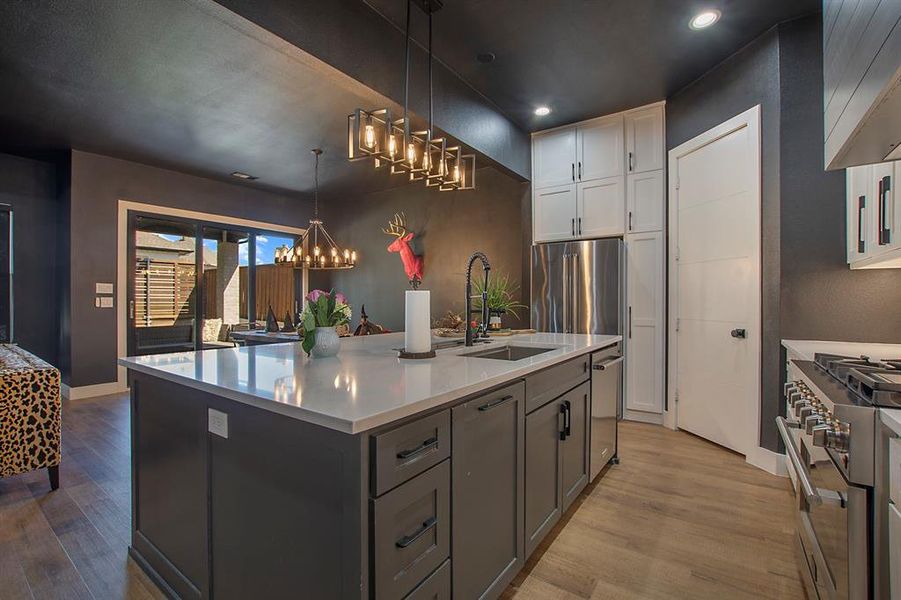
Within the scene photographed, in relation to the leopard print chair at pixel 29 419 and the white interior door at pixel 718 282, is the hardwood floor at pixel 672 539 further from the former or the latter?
the leopard print chair at pixel 29 419

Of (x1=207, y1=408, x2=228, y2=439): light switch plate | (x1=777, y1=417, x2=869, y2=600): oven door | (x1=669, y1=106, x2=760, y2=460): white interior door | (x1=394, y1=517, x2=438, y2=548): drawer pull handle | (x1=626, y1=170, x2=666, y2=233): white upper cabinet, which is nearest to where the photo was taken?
(x1=777, y1=417, x2=869, y2=600): oven door

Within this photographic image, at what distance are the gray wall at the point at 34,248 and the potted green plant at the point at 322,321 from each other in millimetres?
5119

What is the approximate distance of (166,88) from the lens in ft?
10.9

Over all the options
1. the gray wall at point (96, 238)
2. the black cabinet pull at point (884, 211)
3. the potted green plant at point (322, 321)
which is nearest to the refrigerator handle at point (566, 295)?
the black cabinet pull at point (884, 211)

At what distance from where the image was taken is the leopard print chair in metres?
2.41

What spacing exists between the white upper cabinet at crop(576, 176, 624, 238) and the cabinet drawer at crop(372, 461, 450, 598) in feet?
11.4

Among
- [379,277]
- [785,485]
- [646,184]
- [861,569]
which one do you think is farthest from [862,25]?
[379,277]

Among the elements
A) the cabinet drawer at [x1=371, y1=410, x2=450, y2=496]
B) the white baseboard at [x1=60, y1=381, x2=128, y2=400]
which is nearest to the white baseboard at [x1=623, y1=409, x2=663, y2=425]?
the cabinet drawer at [x1=371, y1=410, x2=450, y2=496]

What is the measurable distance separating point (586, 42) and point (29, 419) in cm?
426

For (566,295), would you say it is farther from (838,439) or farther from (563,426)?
(838,439)

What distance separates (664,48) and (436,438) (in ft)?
10.8

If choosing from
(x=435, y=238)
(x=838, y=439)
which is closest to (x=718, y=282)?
(x=838, y=439)

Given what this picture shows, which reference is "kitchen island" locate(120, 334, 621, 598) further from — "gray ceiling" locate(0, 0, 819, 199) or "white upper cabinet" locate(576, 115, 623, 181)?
"white upper cabinet" locate(576, 115, 623, 181)

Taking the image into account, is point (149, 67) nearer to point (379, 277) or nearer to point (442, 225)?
point (442, 225)
